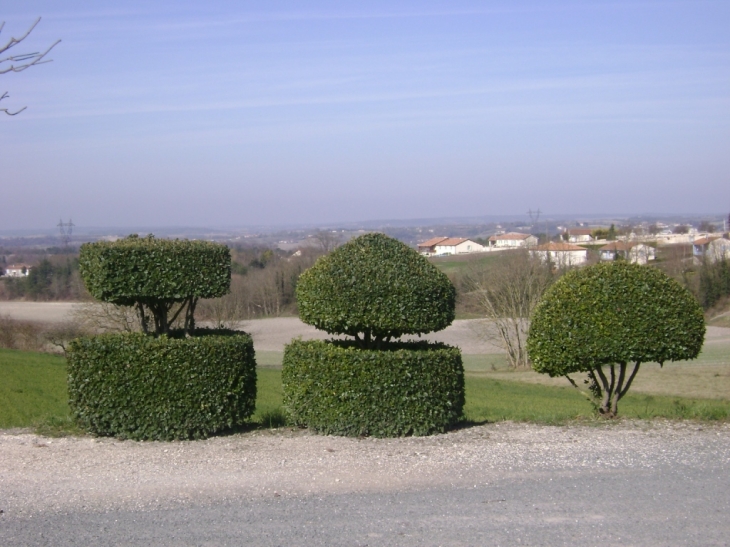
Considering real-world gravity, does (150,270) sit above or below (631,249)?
above

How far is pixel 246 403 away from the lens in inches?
336

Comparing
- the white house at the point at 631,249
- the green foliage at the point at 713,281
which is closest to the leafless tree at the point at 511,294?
the white house at the point at 631,249

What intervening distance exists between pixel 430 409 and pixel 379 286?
1.45 metres

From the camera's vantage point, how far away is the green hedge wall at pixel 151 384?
26.4 ft

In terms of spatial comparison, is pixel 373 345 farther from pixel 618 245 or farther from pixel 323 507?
pixel 618 245

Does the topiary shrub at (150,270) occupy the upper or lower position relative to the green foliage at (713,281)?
upper

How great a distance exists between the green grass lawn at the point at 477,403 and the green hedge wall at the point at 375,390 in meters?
1.20

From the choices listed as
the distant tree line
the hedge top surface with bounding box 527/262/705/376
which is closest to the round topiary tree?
the hedge top surface with bounding box 527/262/705/376

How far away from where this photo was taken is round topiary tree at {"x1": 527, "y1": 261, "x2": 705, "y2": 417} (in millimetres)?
8492

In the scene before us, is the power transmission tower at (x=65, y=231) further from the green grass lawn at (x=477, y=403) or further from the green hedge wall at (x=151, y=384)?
the green hedge wall at (x=151, y=384)

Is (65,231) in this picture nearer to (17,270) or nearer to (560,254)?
(17,270)

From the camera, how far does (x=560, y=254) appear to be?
155 ft

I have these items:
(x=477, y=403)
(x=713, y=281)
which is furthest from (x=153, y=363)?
(x=713, y=281)

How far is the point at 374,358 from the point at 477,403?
38.1 feet
